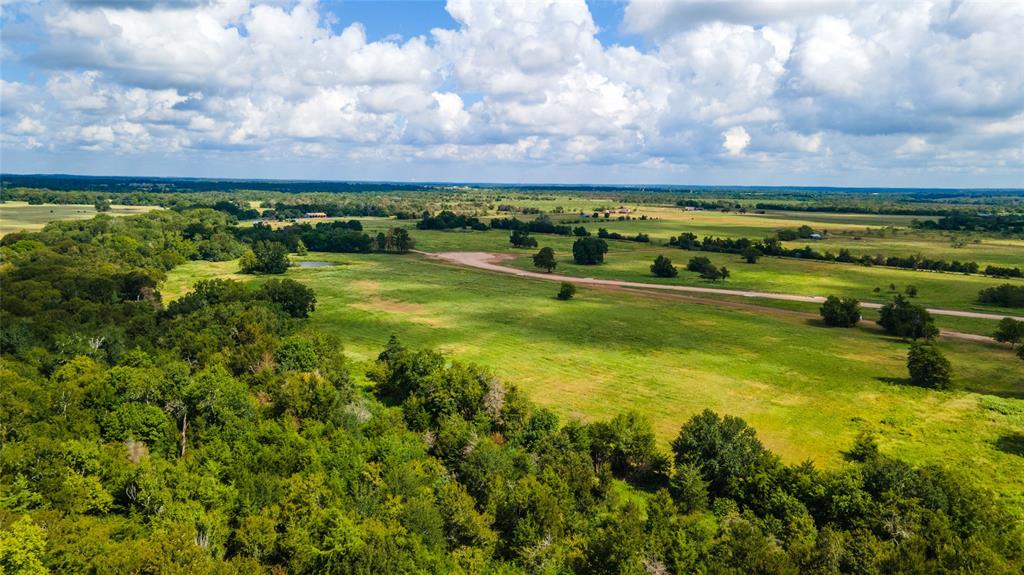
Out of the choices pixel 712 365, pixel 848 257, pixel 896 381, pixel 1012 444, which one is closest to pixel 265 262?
pixel 712 365

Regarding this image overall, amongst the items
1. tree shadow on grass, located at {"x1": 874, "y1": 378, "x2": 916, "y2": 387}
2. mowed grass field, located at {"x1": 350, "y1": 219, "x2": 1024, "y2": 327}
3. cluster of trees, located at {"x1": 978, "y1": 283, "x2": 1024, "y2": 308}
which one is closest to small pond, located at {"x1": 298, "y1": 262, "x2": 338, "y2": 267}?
mowed grass field, located at {"x1": 350, "y1": 219, "x2": 1024, "y2": 327}

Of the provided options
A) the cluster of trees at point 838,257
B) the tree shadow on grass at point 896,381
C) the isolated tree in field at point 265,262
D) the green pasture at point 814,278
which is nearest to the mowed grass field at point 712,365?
the tree shadow on grass at point 896,381

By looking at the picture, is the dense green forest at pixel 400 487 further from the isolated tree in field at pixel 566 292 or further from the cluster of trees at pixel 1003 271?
the cluster of trees at pixel 1003 271

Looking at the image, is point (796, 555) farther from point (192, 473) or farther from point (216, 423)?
point (216, 423)

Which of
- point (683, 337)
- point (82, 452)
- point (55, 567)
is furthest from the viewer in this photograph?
point (683, 337)

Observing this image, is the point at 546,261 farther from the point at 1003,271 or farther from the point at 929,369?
the point at 1003,271

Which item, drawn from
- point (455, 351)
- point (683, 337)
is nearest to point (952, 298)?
point (683, 337)
